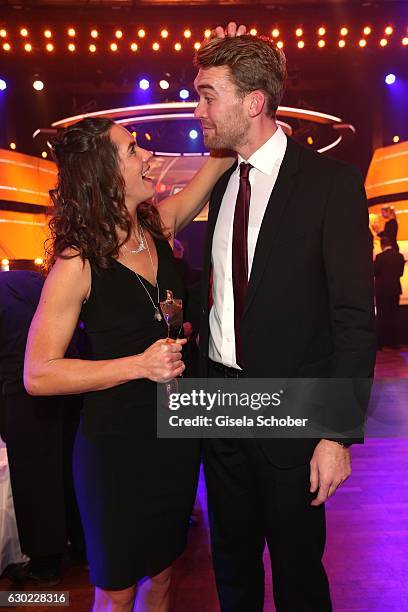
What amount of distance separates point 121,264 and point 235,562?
114cm

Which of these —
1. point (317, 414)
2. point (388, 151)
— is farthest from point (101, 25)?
point (317, 414)

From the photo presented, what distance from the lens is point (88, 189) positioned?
5.90 ft

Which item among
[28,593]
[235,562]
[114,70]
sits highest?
[114,70]

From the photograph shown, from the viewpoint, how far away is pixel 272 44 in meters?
1.90

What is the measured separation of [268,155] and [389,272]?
755 centimetres

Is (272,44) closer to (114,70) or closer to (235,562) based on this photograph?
(235,562)

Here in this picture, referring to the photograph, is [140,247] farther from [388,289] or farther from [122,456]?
[388,289]

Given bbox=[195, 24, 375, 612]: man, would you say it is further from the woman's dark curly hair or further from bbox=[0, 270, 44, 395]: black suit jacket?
→ bbox=[0, 270, 44, 395]: black suit jacket

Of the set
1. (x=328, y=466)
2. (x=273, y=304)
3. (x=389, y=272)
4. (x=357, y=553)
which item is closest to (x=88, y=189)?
(x=273, y=304)

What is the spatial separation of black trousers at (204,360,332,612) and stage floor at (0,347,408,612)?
26.0 inches

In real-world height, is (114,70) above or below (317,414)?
above

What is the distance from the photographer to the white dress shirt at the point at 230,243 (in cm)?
185

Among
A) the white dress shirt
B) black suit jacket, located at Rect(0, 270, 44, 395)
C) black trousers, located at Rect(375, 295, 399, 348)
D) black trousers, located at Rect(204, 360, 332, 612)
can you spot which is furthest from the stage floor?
black trousers, located at Rect(375, 295, 399, 348)

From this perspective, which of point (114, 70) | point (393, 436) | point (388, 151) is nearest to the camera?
point (393, 436)
